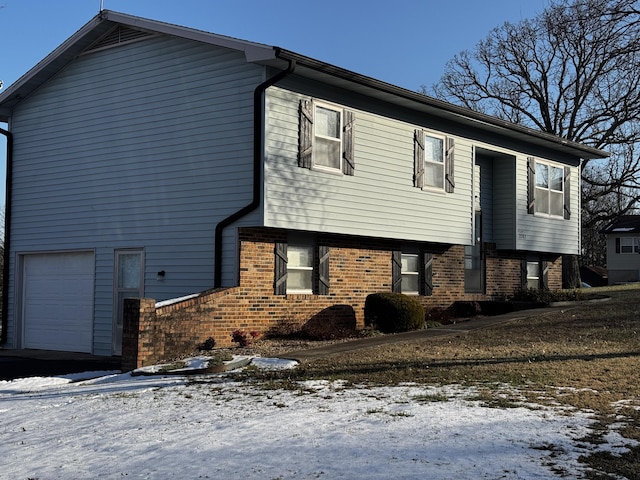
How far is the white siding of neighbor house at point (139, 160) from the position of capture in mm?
14914

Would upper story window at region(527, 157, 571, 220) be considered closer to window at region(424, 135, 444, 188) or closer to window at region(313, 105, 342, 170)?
window at region(424, 135, 444, 188)

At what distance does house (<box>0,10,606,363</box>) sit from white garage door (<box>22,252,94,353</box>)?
5cm

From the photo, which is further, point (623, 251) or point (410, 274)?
point (623, 251)

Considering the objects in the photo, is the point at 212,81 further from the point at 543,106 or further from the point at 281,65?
the point at 543,106

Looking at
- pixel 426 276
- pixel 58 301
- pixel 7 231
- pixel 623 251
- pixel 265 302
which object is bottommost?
pixel 58 301

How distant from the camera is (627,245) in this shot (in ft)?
164

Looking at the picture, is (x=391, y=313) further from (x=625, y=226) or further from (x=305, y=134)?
(x=625, y=226)

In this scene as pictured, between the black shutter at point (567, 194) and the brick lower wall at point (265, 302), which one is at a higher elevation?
the black shutter at point (567, 194)

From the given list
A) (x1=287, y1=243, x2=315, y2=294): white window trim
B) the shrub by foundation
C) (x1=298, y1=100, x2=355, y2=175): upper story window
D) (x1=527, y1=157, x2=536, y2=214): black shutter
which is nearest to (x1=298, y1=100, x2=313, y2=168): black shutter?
(x1=298, y1=100, x2=355, y2=175): upper story window

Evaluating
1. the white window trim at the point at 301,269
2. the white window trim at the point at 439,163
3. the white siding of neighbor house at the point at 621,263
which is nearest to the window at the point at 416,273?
the white window trim at the point at 439,163

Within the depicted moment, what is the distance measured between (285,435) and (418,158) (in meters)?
11.9

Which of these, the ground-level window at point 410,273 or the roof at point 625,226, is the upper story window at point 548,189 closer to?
the ground-level window at point 410,273

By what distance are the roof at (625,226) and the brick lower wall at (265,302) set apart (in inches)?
1302

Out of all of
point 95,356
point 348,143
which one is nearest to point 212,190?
point 348,143
